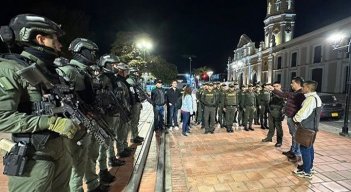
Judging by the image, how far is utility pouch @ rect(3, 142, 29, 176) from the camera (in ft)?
6.89

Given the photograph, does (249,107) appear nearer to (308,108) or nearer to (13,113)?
(308,108)

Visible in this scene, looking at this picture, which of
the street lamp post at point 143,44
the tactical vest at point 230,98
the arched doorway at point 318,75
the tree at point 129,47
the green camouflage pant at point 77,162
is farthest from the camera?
the arched doorway at point 318,75

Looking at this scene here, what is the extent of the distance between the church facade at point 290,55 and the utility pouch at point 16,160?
19790mm

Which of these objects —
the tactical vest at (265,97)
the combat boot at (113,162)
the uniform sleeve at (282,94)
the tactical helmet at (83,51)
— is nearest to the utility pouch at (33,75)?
the tactical helmet at (83,51)

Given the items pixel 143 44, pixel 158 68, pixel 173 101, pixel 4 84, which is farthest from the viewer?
pixel 158 68

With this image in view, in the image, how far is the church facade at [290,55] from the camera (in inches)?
1110

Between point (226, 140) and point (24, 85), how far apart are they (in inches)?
260

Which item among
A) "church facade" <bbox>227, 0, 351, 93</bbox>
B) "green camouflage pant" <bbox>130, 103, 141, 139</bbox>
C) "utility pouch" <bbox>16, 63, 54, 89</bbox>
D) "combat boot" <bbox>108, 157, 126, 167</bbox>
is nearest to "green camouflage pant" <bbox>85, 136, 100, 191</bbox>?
"combat boot" <bbox>108, 157, 126, 167</bbox>

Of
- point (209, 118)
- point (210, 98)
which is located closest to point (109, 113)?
point (210, 98)

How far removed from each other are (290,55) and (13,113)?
43.1m

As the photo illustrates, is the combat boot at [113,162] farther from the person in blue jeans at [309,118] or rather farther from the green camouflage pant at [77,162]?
the person in blue jeans at [309,118]

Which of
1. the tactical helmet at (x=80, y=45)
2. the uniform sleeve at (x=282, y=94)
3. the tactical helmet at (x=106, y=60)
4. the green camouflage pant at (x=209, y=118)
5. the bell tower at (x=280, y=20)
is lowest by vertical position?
the green camouflage pant at (x=209, y=118)

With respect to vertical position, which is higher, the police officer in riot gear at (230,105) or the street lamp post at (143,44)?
the street lamp post at (143,44)

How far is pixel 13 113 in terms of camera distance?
2117mm
